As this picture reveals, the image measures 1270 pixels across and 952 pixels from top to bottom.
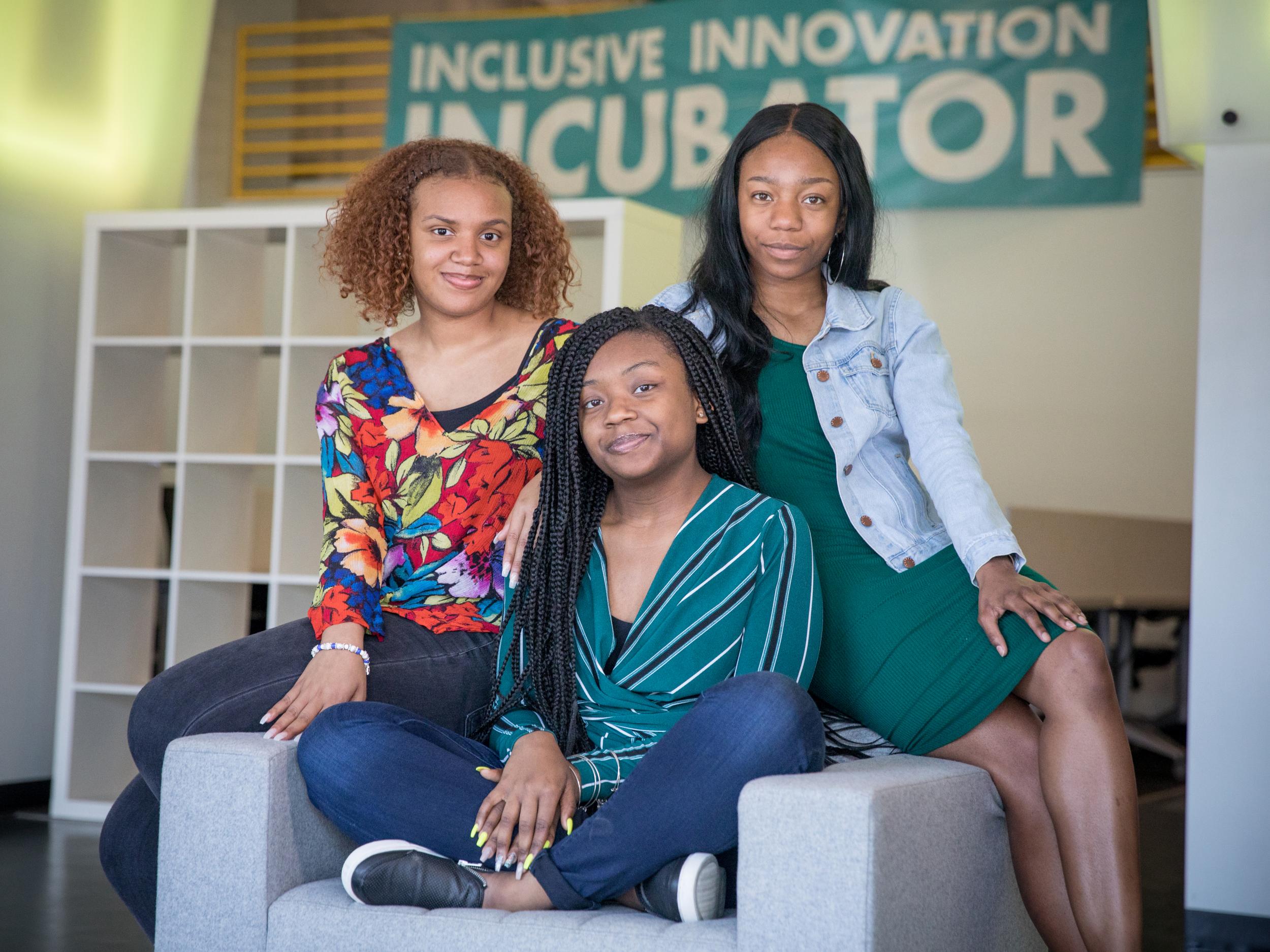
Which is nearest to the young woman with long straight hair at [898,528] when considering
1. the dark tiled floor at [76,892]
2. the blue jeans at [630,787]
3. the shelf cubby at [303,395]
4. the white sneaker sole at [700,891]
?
the blue jeans at [630,787]

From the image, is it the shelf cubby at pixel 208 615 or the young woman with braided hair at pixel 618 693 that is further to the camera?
the shelf cubby at pixel 208 615

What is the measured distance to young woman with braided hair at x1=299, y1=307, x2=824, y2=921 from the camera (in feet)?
5.22

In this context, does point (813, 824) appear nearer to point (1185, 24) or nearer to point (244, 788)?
point (244, 788)

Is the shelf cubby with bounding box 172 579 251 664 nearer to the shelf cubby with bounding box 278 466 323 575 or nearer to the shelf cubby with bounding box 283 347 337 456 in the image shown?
the shelf cubby with bounding box 278 466 323 575

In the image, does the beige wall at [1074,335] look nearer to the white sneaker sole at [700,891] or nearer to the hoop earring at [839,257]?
the hoop earring at [839,257]

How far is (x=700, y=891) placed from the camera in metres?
1.56

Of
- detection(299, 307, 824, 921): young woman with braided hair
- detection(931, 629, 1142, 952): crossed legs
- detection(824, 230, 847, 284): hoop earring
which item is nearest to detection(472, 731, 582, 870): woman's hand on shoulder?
detection(299, 307, 824, 921): young woman with braided hair

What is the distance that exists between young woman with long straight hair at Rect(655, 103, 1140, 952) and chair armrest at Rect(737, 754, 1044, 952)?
0.20 metres

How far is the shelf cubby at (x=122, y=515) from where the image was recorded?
385cm

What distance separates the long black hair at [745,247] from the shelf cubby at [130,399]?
242 cm

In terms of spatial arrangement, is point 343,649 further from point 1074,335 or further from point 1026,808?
point 1074,335

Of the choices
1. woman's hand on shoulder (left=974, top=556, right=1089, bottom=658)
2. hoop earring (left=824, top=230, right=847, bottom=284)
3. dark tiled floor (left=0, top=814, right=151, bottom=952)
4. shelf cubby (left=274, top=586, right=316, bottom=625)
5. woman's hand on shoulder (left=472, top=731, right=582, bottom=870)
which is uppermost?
hoop earring (left=824, top=230, right=847, bottom=284)

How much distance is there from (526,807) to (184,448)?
8.21ft

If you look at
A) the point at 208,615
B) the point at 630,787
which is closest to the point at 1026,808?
the point at 630,787
